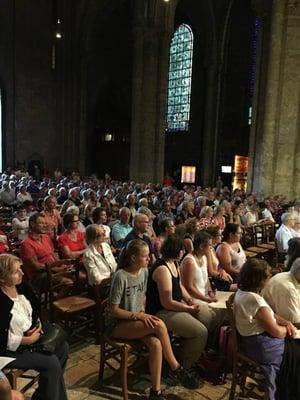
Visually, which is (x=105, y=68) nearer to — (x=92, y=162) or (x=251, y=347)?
(x=92, y=162)

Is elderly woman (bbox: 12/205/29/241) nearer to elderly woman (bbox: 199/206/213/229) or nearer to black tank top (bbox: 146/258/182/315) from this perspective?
elderly woman (bbox: 199/206/213/229)

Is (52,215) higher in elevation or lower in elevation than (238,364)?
higher

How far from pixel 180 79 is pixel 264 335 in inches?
1008

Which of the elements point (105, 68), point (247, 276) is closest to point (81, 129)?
point (105, 68)

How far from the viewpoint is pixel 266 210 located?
11047 millimetres

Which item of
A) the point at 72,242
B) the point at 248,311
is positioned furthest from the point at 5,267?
the point at 72,242

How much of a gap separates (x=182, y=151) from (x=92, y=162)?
21.0 ft

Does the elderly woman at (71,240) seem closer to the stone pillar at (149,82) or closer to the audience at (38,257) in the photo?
the audience at (38,257)

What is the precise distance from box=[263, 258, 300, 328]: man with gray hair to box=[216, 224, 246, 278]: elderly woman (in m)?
1.71

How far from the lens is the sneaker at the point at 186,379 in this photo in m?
3.78

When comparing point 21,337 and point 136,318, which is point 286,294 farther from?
point 21,337

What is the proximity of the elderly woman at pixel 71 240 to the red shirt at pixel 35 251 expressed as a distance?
21 centimetres

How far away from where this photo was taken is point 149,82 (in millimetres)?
18578

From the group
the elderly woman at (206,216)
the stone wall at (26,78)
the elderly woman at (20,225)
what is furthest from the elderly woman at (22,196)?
the stone wall at (26,78)
